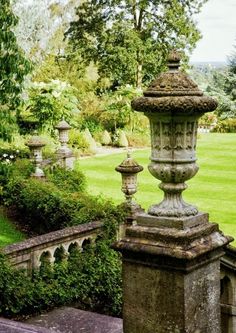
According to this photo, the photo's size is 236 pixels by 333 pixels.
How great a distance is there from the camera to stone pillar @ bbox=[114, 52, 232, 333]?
3889 millimetres

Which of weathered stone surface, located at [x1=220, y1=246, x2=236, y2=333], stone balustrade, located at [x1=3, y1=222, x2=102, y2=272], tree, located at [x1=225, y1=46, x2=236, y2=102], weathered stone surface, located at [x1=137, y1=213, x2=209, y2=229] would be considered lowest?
stone balustrade, located at [x1=3, y1=222, x2=102, y2=272]

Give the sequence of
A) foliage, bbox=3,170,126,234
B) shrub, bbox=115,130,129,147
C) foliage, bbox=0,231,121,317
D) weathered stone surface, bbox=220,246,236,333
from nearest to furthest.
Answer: weathered stone surface, bbox=220,246,236,333, foliage, bbox=0,231,121,317, foliage, bbox=3,170,126,234, shrub, bbox=115,130,129,147

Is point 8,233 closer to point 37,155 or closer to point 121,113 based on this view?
point 37,155

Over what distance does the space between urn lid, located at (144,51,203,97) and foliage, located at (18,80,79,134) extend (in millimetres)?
21750

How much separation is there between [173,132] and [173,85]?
0.99 ft

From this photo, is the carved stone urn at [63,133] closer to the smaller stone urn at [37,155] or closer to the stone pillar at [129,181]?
the smaller stone urn at [37,155]

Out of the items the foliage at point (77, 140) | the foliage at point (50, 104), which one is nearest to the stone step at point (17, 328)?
the foliage at point (77, 140)

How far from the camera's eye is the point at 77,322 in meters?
7.62

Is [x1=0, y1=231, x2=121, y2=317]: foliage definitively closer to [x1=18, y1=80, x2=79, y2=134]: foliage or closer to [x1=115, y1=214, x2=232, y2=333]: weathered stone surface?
[x1=115, y1=214, x2=232, y2=333]: weathered stone surface

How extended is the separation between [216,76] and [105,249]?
191 feet

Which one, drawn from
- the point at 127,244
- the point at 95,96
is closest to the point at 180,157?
the point at 127,244

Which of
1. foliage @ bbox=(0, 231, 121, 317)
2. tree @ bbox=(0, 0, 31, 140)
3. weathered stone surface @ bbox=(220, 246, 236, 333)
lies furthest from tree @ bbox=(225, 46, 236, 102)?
weathered stone surface @ bbox=(220, 246, 236, 333)

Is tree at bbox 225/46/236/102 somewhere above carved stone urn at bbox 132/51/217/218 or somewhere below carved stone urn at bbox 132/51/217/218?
above

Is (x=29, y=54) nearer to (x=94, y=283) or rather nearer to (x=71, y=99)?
(x=71, y=99)
